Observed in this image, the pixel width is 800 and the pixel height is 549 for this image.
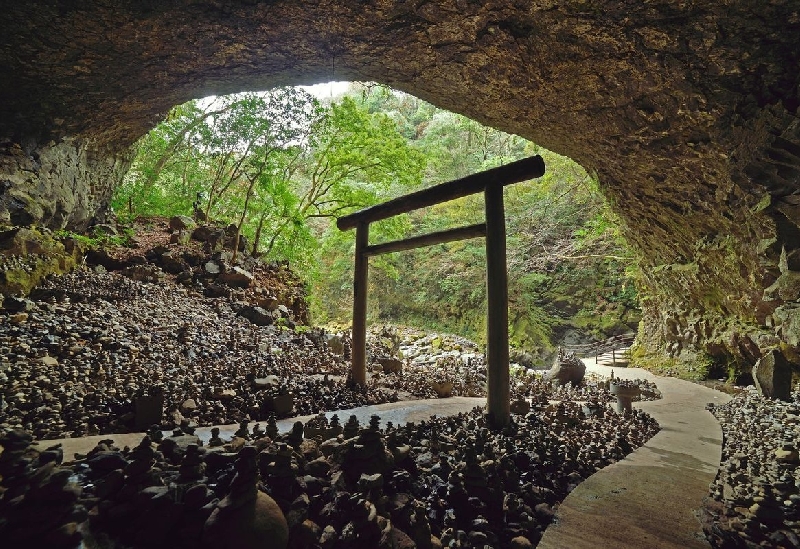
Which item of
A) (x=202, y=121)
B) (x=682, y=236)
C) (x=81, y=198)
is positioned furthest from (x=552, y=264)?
(x=81, y=198)

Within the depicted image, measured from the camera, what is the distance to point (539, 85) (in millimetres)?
5441

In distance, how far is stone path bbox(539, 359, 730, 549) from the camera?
1695 millimetres

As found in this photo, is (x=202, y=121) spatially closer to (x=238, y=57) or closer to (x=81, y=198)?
(x=81, y=198)

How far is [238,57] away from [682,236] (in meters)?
8.74

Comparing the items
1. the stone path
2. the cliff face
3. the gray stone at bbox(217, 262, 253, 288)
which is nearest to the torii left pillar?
the cliff face

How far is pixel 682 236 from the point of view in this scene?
712 cm

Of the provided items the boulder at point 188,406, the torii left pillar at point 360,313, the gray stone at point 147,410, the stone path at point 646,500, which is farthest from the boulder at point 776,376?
the gray stone at point 147,410

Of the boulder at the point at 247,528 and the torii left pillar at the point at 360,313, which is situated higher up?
the torii left pillar at the point at 360,313

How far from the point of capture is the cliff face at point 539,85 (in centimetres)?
425

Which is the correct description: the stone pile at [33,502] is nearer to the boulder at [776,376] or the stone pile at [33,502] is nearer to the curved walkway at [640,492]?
the curved walkway at [640,492]

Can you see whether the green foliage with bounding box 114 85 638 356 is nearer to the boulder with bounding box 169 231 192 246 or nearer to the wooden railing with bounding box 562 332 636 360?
the wooden railing with bounding box 562 332 636 360

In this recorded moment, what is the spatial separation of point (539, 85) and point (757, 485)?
17.3 ft

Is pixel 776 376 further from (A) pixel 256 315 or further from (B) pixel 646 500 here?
(A) pixel 256 315

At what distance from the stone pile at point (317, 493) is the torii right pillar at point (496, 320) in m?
0.83
